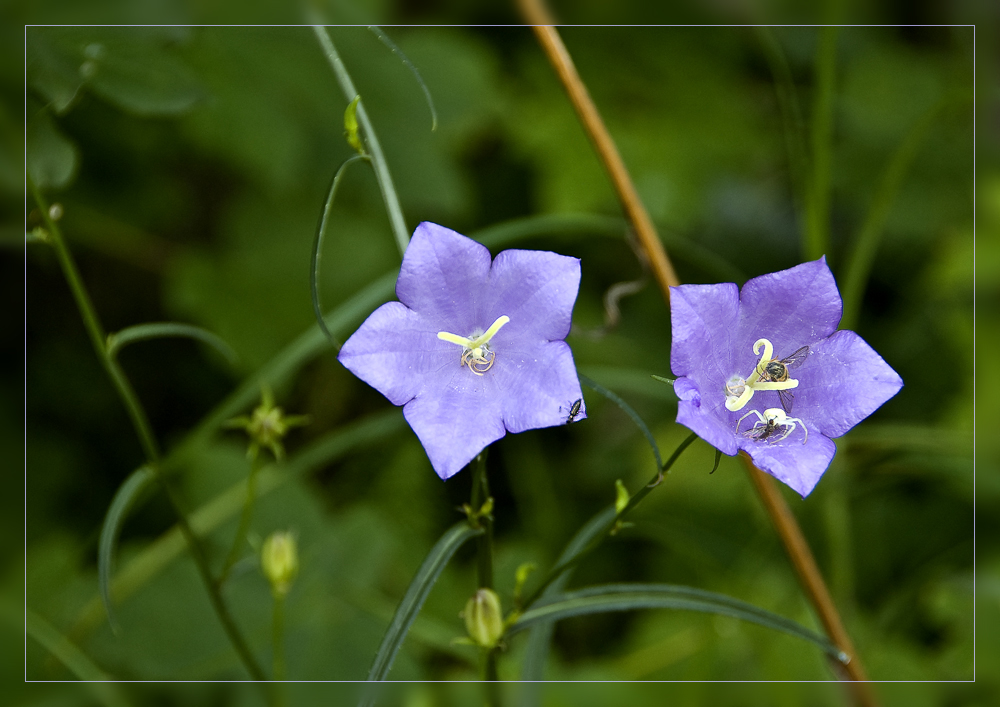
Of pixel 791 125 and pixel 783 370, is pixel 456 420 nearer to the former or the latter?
pixel 783 370

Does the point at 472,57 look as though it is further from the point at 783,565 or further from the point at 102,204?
the point at 783,565

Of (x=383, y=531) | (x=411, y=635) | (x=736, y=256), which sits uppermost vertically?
(x=736, y=256)

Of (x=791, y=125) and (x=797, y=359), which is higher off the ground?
(x=791, y=125)

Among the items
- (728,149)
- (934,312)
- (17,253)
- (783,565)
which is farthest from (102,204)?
(934,312)

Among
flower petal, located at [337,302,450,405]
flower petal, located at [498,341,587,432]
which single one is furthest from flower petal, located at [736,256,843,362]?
flower petal, located at [337,302,450,405]

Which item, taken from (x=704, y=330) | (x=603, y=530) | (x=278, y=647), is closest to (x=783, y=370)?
(x=704, y=330)

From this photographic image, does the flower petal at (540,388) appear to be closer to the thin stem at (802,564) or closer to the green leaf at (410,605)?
the green leaf at (410,605)
